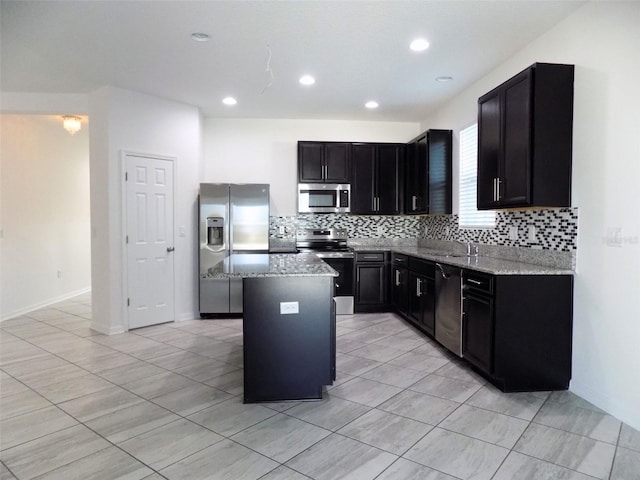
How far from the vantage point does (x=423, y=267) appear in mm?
4395

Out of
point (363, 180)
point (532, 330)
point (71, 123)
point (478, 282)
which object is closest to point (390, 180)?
point (363, 180)

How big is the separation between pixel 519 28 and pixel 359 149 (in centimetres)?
284

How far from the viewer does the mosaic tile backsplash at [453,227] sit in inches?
121

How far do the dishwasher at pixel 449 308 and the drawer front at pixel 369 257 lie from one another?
154 centimetres

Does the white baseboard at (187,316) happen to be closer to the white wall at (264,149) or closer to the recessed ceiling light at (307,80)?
the white wall at (264,149)

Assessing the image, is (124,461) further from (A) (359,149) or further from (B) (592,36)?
(A) (359,149)

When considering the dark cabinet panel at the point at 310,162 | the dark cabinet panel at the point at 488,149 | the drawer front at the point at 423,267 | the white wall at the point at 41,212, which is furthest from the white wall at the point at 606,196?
the white wall at the point at 41,212

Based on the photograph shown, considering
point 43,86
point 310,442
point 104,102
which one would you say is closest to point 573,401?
point 310,442

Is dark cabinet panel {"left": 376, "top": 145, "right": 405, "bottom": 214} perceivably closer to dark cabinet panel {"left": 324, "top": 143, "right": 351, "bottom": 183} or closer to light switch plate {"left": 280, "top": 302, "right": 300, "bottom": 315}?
dark cabinet panel {"left": 324, "top": 143, "right": 351, "bottom": 183}

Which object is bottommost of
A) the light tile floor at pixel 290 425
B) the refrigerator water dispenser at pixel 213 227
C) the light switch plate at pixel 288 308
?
the light tile floor at pixel 290 425

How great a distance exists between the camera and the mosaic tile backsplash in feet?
10.1

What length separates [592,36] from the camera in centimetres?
279

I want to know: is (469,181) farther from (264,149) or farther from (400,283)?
(264,149)

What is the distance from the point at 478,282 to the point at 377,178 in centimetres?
296
